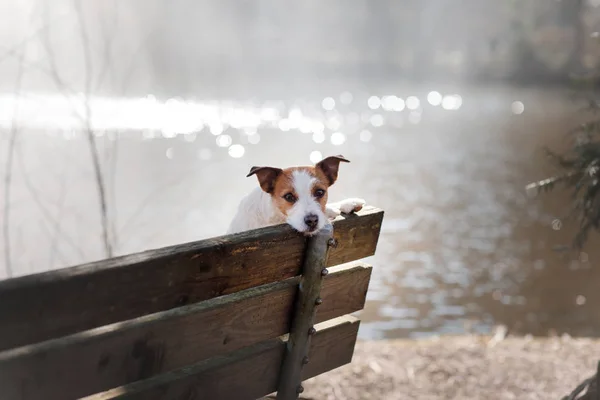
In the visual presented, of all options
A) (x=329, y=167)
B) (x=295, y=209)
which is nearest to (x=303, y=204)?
(x=295, y=209)

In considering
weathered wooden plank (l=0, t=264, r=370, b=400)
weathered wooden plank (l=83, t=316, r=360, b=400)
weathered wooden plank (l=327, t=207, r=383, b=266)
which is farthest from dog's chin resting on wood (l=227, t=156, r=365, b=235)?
weathered wooden plank (l=83, t=316, r=360, b=400)

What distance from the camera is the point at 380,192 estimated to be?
15906mm

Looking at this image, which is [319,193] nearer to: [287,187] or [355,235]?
[287,187]

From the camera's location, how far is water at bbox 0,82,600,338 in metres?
9.29

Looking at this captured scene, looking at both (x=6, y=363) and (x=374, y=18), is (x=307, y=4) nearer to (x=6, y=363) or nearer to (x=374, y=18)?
(x=374, y=18)

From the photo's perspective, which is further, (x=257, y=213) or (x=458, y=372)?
(x=458, y=372)

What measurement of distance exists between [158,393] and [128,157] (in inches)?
602

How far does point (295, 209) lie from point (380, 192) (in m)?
13.2

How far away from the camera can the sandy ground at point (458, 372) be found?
4992 mm

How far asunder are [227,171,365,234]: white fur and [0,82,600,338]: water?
162 cm

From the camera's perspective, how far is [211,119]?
82.3 feet

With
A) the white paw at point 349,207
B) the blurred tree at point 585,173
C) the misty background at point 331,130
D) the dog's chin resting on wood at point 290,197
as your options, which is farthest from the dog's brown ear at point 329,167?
the misty background at point 331,130

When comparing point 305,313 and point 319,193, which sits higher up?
point 319,193

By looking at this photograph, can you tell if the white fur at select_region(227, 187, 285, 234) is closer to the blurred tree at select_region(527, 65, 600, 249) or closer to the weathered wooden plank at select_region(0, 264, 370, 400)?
the weathered wooden plank at select_region(0, 264, 370, 400)
